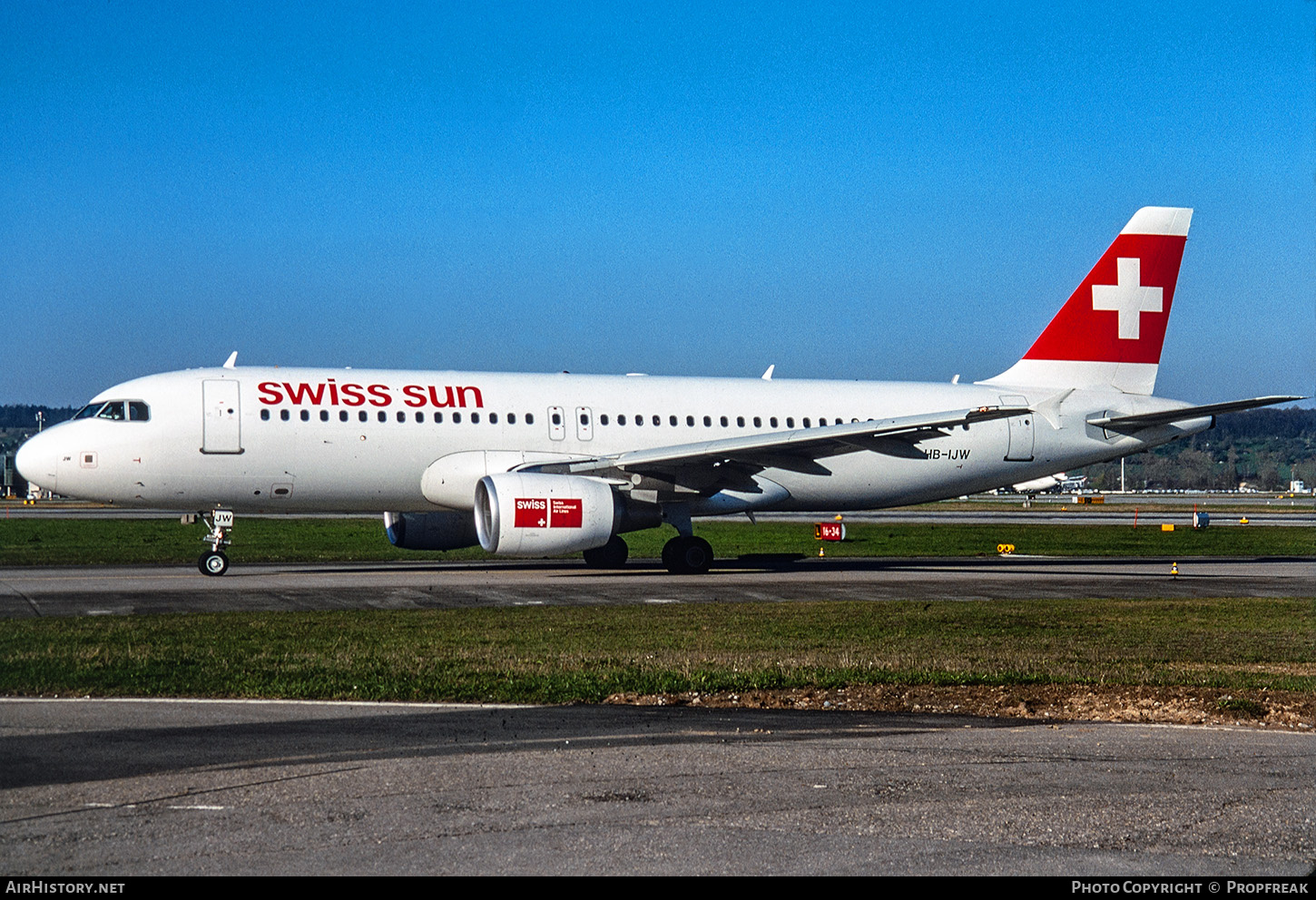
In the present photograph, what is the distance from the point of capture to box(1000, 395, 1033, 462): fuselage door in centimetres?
2631

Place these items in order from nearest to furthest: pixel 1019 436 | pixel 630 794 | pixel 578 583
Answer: pixel 630 794 → pixel 578 583 → pixel 1019 436

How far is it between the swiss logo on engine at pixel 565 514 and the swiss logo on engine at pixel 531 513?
12cm

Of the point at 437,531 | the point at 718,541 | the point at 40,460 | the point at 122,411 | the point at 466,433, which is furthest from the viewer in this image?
the point at 718,541

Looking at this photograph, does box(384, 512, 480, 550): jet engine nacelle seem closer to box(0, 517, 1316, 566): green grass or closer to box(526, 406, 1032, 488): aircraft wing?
box(526, 406, 1032, 488): aircraft wing

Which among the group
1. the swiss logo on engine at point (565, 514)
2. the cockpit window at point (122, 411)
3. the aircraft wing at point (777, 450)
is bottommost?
the swiss logo on engine at point (565, 514)

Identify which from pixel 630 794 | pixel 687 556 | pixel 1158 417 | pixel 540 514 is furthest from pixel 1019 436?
pixel 630 794

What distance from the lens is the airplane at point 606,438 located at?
21.3 m

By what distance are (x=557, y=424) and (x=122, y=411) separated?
298 inches

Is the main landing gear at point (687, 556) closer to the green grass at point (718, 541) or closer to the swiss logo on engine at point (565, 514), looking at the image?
the swiss logo on engine at point (565, 514)

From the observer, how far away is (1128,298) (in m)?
27.1

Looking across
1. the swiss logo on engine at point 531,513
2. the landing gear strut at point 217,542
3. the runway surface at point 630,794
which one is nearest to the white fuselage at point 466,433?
the landing gear strut at point 217,542

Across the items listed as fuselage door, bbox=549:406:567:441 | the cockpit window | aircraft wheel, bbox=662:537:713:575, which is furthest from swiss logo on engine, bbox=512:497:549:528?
the cockpit window

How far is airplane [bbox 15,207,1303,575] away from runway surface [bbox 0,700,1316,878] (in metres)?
12.4

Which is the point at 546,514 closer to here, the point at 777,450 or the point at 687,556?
the point at 687,556
